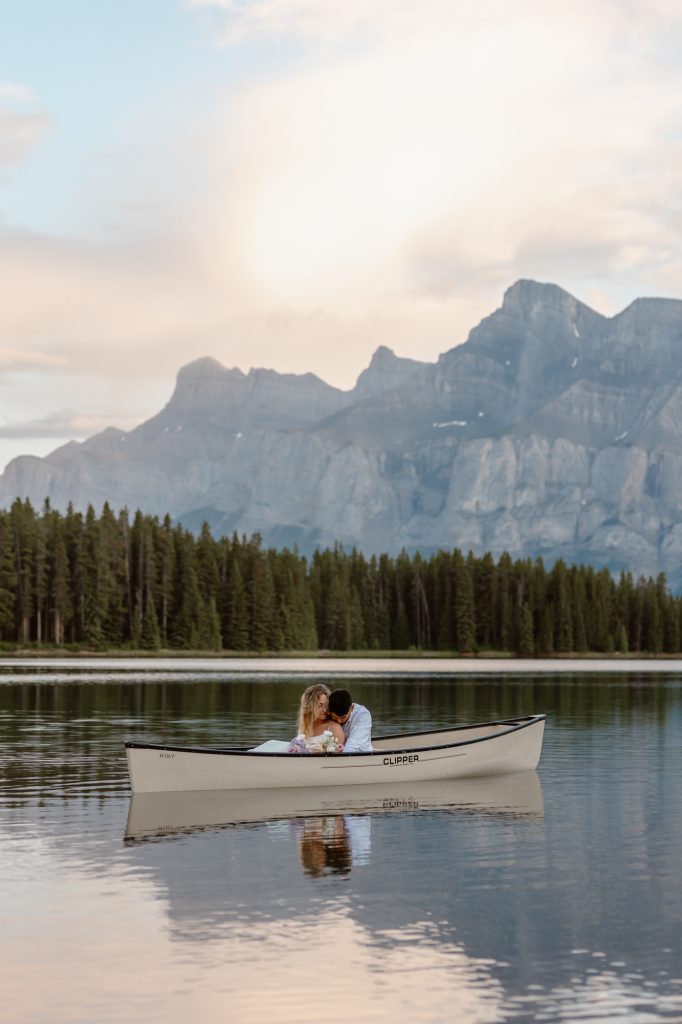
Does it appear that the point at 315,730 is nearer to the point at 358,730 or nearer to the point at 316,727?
the point at 316,727

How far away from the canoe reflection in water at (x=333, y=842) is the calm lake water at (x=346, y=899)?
0.38 ft

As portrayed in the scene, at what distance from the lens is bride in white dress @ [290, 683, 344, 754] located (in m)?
35.5

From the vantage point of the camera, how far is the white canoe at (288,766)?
35531 millimetres

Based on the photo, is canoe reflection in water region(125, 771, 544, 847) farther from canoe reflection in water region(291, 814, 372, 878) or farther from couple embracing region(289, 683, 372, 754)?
couple embracing region(289, 683, 372, 754)

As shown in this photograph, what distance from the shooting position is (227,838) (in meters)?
29.0

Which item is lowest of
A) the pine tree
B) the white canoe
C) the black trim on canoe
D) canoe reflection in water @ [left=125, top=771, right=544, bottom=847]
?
canoe reflection in water @ [left=125, top=771, right=544, bottom=847]

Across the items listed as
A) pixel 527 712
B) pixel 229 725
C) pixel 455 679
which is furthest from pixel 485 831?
pixel 455 679

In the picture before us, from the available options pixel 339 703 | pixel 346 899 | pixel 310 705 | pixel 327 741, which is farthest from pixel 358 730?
pixel 346 899

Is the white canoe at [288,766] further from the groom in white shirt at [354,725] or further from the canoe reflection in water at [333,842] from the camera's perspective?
the canoe reflection in water at [333,842]

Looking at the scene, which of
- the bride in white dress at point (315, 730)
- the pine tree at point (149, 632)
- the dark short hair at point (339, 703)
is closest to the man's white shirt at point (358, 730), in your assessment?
the bride in white dress at point (315, 730)

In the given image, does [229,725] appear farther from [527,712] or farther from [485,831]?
[485,831]

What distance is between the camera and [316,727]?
36.4 metres

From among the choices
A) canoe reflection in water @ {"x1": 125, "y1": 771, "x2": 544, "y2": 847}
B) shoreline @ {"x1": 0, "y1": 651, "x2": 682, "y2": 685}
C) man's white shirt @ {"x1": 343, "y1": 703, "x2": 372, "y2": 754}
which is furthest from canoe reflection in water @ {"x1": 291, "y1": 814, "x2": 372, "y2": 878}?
shoreline @ {"x1": 0, "y1": 651, "x2": 682, "y2": 685}

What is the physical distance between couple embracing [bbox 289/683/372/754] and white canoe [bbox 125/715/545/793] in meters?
0.36
